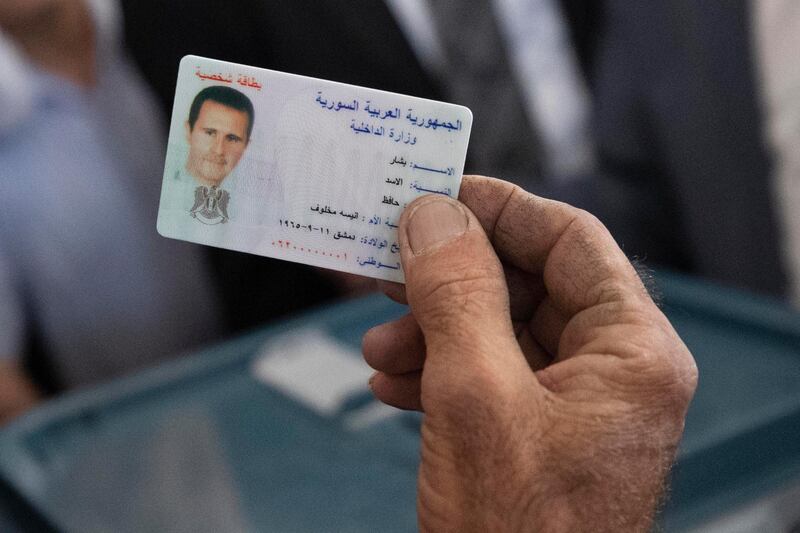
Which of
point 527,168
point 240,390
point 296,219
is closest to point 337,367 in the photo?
point 240,390

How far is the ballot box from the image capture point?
848mm

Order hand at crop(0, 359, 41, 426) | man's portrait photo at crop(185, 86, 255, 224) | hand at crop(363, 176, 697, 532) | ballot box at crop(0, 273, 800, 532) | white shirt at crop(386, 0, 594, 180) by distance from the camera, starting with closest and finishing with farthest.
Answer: hand at crop(363, 176, 697, 532) < man's portrait photo at crop(185, 86, 255, 224) < ballot box at crop(0, 273, 800, 532) < hand at crop(0, 359, 41, 426) < white shirt at crop(386, 0, 594, 180)

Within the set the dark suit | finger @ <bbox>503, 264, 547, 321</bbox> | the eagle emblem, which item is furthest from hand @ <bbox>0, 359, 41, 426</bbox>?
finger @ <bbox>503, 264, 547, 321</bbox>

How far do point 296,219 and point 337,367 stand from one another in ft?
1.93

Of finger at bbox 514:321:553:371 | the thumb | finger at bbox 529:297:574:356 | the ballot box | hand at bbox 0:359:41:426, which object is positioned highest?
the thumb

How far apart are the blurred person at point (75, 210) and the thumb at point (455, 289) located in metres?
1.13

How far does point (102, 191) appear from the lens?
1508 mm

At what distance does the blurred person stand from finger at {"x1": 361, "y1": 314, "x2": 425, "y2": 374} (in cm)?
101

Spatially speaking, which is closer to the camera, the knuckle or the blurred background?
the knuckle

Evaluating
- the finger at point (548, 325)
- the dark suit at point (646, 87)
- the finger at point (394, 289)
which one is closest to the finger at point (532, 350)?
the finger at point (548, 325)

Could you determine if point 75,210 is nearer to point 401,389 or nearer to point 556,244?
point 401,389

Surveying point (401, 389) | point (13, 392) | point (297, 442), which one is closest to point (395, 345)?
point (401, 389)

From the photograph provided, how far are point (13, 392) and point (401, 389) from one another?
1023 millimetres

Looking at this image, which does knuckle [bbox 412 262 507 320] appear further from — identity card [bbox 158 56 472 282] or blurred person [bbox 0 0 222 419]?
blurred person [bbox 0 0 222 419]
